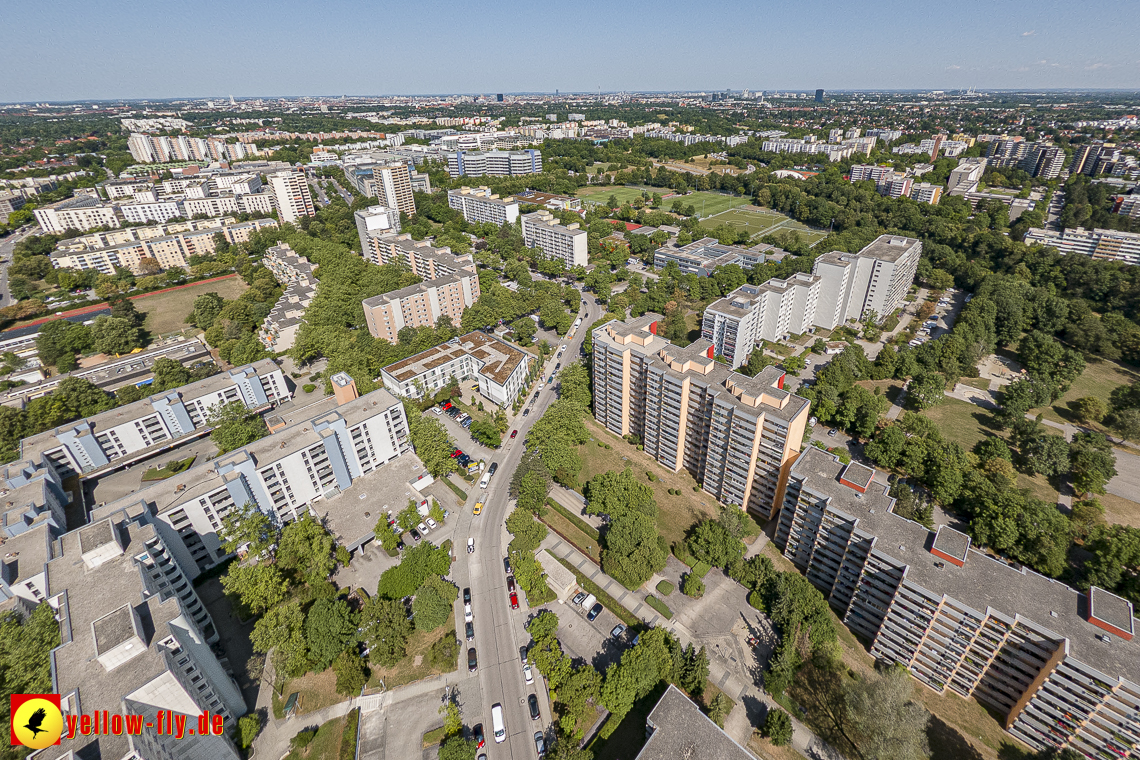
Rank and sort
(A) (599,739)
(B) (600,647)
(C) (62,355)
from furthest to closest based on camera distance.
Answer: (C) (62,355)
(B) (600,647)
(A) (599,739)

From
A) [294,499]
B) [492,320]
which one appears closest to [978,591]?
[294,499]

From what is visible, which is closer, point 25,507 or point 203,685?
point 203,685

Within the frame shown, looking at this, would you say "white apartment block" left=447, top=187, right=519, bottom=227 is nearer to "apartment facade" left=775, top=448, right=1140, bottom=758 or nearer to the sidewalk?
the sidewalk

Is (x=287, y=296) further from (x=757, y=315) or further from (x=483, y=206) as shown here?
(x=757, y=315)

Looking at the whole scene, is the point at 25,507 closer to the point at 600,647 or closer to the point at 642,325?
the point at 600,647

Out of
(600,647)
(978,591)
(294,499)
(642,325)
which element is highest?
(642,325)

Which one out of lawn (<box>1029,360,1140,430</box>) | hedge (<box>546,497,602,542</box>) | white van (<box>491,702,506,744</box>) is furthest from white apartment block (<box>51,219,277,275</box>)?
lawn (<box>1029,360,1140,430</box>)

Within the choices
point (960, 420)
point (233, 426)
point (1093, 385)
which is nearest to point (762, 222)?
point (1093, 385)
